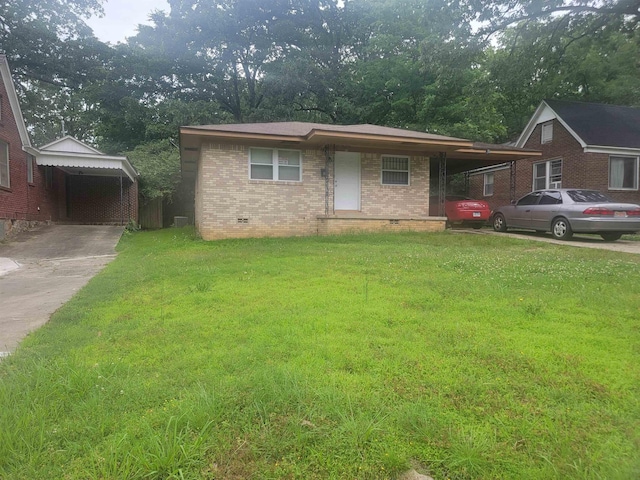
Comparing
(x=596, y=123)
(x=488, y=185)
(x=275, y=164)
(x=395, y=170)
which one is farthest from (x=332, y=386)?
(x=488, y=185)

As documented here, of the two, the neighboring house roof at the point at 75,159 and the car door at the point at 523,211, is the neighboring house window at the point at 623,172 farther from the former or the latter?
the neighboring house roof at the point at 75,159

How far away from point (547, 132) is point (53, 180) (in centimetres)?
2310

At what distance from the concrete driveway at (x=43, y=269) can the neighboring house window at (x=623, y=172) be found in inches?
766

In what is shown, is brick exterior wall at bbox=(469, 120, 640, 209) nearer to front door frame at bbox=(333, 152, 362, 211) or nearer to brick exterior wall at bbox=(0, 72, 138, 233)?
front door frame at bbox=(333, 152, 362, 211)

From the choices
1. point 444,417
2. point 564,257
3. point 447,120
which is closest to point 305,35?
point 447,120

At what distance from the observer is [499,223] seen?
14102 millimetres

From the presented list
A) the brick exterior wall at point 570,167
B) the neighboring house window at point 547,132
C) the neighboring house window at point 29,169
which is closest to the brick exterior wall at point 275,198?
the neighboring house window at point 29,169

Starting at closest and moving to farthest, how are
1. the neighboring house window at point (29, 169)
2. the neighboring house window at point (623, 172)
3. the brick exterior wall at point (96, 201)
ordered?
the neighboring house window at point (29, 169)
the neighboring house window at point (623, 172)
the brick exterior wall at point (96, 201)

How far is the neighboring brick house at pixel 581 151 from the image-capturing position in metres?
16.6

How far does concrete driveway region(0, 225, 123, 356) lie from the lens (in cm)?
432

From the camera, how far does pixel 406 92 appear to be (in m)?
23.9

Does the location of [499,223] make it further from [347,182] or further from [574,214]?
[347,182]

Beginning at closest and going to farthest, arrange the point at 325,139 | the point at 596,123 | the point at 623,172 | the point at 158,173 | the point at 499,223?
the point at 325,139 < the point at 499,223 < the point at 623,172 < the point at 596,123 < the point at 158,173

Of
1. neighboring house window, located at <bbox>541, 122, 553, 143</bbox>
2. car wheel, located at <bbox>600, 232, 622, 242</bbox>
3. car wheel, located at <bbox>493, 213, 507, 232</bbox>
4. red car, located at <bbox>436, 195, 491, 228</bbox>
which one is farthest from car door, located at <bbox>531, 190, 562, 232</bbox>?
neighboring house window, located at <bbox>541, 122, 553, 143</bbox>
